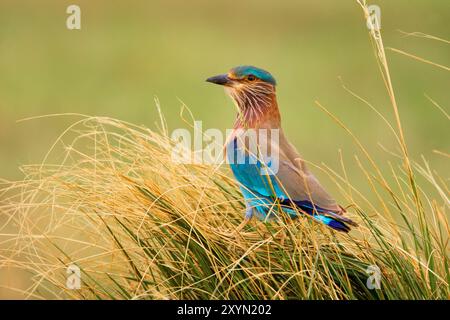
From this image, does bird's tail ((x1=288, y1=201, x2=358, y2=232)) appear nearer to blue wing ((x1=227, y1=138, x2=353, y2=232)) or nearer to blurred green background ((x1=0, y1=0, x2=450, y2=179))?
blue wing ((x1=227, y1=138, x2=353, y2=232))

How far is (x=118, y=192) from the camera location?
398 cm

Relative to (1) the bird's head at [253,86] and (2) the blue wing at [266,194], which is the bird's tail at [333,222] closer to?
(2) the blue wing at [266,194]

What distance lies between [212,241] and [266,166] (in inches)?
13.7

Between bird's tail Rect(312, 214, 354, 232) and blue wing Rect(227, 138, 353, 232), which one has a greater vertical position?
blue wing Rect(227, 138, 353, 232)

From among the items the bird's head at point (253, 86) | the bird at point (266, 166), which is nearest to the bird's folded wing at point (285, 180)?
the bird at point (266, 166)

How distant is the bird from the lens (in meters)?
3.73

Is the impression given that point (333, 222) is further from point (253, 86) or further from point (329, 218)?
point (253, 86)

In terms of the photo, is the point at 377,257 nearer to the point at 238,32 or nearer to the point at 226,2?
the point at 238,32

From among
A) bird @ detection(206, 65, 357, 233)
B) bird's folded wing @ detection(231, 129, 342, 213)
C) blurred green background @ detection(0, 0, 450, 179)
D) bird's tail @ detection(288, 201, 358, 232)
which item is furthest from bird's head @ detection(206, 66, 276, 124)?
blurred green background @ detection(0, 0, 450, 179)

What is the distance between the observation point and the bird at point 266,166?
3727mm

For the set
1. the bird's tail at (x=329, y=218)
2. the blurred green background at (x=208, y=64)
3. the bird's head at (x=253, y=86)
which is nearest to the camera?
the bird's tail at (x=329, y=218)

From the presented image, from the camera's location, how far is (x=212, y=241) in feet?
12.5

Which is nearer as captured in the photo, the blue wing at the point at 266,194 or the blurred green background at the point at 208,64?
the blue wing at the point at 266,194

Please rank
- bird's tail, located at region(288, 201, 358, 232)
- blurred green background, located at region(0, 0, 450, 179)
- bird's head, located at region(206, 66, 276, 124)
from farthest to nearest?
blurred green background, located at region(0, 0, 450, 179) < bird's head, located at region(206, 66, 276, 124) < bird's tail, located at region(288, 201, 358, 232)
